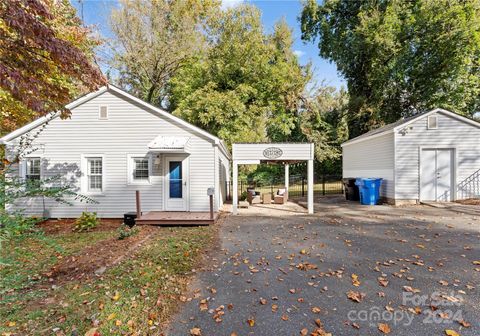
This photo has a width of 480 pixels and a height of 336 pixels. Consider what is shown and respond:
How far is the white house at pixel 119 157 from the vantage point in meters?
9.96

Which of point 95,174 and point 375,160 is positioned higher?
point 375,160

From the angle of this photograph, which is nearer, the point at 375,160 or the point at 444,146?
the point at 444,146

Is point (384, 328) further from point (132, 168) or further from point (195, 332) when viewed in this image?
point (132, 168)

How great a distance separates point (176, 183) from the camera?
10156 mm

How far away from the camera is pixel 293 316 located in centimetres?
338

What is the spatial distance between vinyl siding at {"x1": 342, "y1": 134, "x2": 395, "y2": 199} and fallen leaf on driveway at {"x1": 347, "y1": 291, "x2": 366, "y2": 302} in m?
9.65

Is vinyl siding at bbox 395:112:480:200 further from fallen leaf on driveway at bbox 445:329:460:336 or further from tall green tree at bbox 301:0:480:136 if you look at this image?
tall green tree at bbox 301:0:480:136

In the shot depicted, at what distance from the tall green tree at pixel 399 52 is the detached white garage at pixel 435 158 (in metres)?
10.3

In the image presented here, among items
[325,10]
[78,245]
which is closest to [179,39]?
[325,10]

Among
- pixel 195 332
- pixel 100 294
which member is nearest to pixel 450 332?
pixel 195 332

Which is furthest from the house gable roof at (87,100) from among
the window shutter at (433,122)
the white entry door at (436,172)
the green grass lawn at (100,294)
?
the window shutter at (433,122)

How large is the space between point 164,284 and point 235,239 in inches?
115

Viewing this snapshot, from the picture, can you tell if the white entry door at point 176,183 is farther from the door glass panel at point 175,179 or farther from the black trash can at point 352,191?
the black trash can at point 352,191

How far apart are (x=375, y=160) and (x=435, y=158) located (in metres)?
2.55
